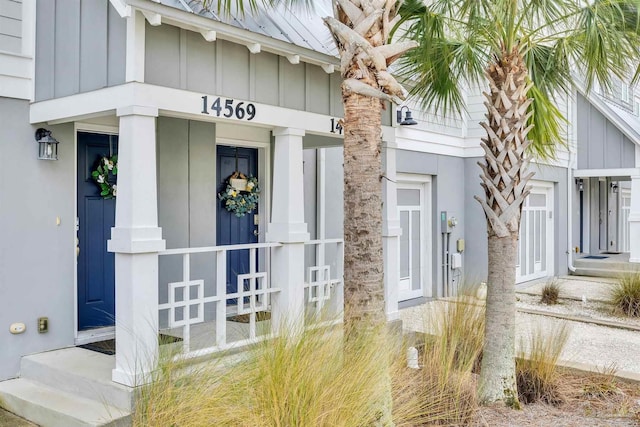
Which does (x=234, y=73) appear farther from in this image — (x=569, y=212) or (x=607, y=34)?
(x=569, y=212)

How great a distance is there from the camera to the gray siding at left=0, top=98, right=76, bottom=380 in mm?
5473

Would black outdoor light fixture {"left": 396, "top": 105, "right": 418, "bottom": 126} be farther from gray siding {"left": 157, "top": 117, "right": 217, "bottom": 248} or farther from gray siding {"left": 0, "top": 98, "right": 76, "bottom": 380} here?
A: gray siding {"left": 0, "top": 98, "right": 76, "bottom": 380}

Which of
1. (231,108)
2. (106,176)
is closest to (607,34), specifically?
(231,108)

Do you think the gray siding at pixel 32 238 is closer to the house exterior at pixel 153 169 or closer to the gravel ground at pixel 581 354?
the house exterior at pixel 153 169

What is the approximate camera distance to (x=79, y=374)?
5.01 metres

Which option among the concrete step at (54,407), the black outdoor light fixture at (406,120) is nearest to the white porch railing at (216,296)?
the concrete step at (54,407)

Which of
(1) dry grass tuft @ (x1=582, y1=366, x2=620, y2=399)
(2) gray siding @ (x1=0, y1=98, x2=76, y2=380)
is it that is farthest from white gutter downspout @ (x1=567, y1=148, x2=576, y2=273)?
(2) gray siding @ (x1=0, y1=98, x2=76, y2=380)

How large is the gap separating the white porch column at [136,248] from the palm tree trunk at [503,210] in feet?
10.2

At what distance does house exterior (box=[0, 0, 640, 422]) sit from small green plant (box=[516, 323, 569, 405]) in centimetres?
181

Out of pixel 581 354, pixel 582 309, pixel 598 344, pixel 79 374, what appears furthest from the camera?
pixel 582 309

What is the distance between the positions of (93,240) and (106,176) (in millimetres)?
723

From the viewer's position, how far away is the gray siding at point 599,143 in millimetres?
14720

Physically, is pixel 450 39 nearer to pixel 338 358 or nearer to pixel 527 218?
pixel 338 358

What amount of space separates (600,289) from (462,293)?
7491 millimetres
